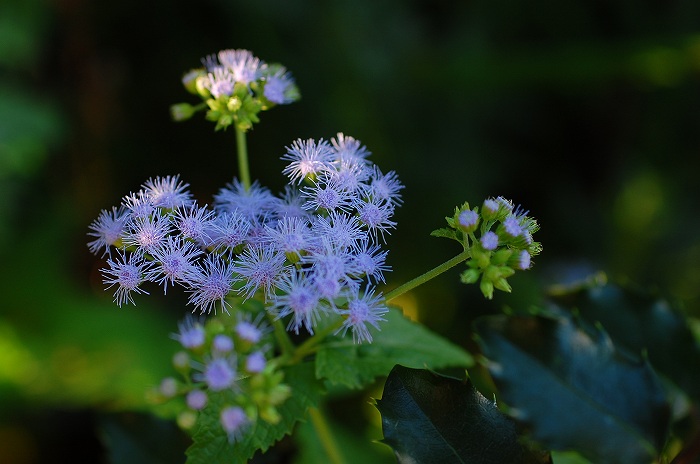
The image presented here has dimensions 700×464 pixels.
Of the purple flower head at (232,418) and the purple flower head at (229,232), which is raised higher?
the purple flower head at (229,232)

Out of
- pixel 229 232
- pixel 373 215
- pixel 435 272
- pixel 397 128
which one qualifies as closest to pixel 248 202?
pixel 229 232

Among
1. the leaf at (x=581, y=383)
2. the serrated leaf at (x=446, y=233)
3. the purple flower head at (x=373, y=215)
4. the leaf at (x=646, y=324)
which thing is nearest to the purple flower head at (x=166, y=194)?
the purple flower head at (x=373, y=215)

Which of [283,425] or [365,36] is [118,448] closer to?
[283,425]

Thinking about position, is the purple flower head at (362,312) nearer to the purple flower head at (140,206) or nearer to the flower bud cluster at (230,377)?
the flower bud cluster at (230,377)

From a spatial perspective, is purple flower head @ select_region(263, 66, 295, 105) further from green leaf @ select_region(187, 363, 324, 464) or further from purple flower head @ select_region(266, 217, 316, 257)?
green leaf @ select_region(187, 363, 324, 464)

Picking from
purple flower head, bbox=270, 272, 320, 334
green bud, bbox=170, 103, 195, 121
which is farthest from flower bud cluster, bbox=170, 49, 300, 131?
purple flower head, bbox=270, 272, 320, 334

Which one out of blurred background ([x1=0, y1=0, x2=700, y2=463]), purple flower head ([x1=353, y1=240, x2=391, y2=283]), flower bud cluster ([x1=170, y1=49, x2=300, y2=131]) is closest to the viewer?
purple flower head ([x1=353, y1=240, x2=391, y2=283])

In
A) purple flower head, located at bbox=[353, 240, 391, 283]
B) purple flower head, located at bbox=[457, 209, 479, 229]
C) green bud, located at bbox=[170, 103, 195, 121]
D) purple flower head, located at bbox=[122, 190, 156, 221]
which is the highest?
green bud, located at bbox=[170, 103, 195, 121]
